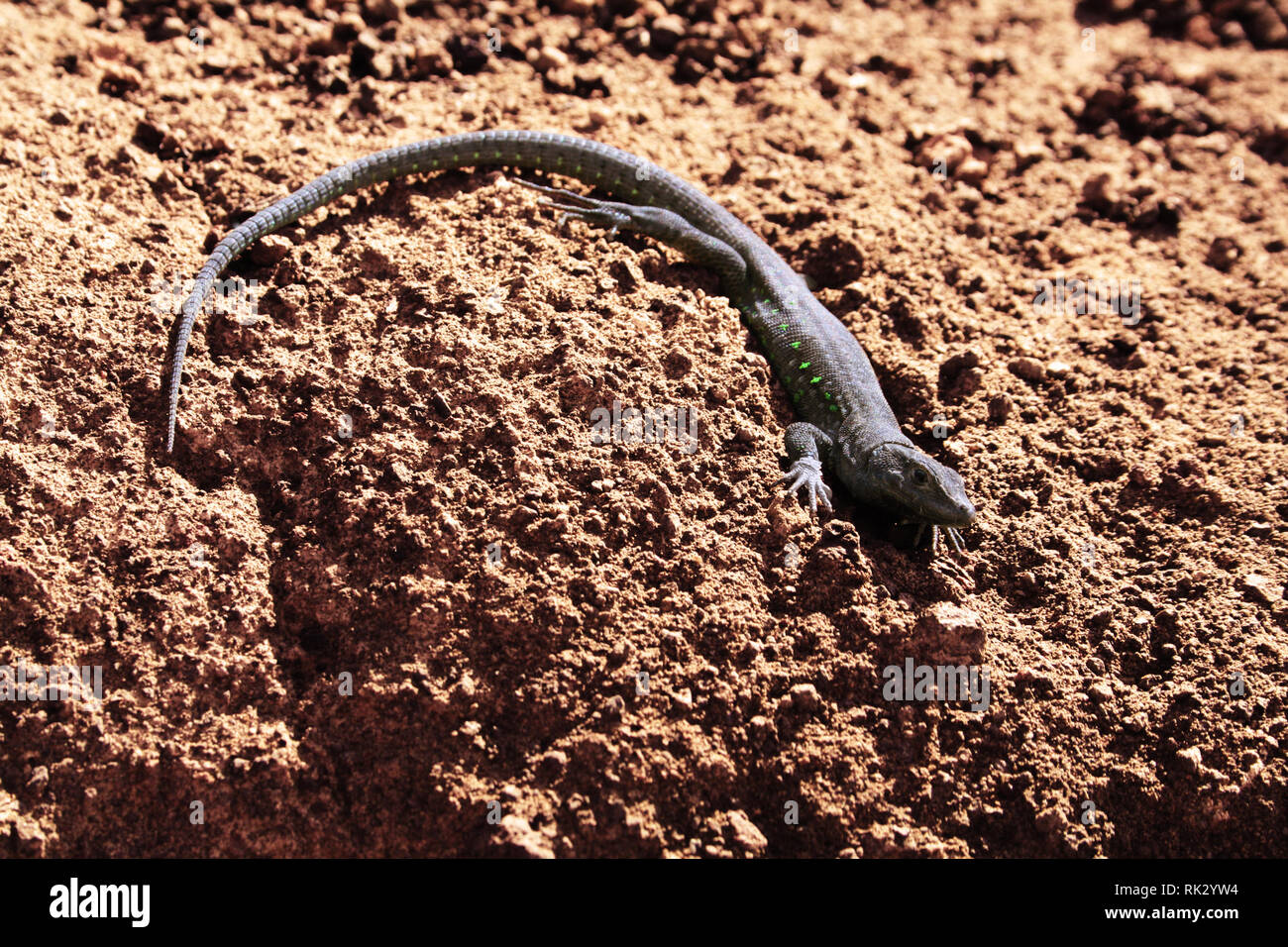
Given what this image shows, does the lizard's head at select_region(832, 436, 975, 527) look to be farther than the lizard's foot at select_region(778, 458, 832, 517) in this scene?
No

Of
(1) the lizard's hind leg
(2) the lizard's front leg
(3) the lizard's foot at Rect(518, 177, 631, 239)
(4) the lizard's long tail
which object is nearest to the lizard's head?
(2) the lizard's front leg

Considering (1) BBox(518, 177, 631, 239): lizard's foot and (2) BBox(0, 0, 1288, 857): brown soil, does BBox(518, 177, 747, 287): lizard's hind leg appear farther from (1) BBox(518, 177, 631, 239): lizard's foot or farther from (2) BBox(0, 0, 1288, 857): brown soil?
(2) BBox(0, 0, 1288, 857): brown soil

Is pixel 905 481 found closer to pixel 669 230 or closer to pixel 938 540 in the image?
pixel 938 540

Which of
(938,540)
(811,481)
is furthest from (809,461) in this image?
(938,540)

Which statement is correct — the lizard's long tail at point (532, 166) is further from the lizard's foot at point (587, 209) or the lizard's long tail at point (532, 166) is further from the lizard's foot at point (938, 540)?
→ the lizard's foot at point (938, 540)

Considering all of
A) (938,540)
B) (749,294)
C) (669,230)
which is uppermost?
(669,230)

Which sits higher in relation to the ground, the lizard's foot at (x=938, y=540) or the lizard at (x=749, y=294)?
the lizard at (x=749, y=294)

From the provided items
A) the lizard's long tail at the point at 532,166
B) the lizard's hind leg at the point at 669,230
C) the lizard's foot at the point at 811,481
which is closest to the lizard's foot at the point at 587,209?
the lizard's hind leg at the point at 669,230
